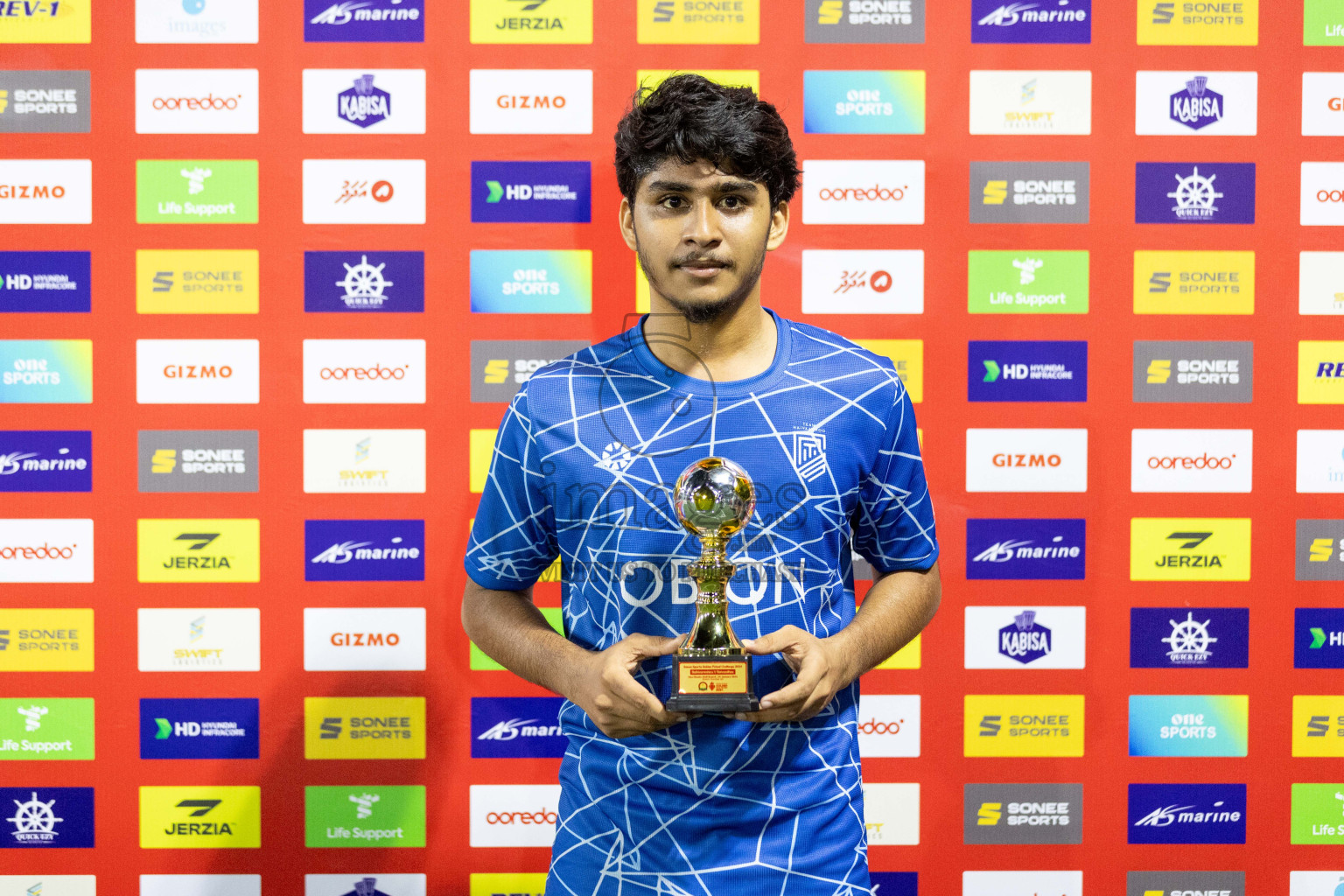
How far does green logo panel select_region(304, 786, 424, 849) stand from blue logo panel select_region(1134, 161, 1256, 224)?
2.00 meters

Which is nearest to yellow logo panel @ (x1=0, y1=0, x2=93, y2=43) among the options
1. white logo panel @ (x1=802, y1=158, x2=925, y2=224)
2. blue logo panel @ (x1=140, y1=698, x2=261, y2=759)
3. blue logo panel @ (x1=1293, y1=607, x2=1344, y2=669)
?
blue logo panel @ (x1=140, y1=698, x2=261, y2=759)

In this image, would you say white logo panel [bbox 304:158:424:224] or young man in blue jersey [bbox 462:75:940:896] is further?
white logo panel [bbox 304:158:424:224]

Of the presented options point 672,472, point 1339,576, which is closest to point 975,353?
point 1339,576

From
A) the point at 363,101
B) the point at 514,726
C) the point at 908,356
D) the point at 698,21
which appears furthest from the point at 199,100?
the point at 908,356

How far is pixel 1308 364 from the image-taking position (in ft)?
6.33

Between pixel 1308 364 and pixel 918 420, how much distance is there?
856 millimetres

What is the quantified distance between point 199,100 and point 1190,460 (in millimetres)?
2245

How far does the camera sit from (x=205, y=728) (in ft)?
6.31

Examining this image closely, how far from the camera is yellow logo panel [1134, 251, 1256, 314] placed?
6.26 ft

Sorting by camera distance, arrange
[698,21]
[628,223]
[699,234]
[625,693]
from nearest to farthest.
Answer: [625,693]
[699,234]
[628,223]
[698,21]

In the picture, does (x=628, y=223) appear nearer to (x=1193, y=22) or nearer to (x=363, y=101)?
(x=363, y=101)

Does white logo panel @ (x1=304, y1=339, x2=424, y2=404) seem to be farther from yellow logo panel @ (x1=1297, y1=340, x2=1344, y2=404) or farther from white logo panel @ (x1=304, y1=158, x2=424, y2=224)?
yellow logo panel @ (x1=1297, y1=340, x2=1344, y2=404)

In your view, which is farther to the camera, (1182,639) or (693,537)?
(1182,639)

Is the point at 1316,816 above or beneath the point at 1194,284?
beneath
